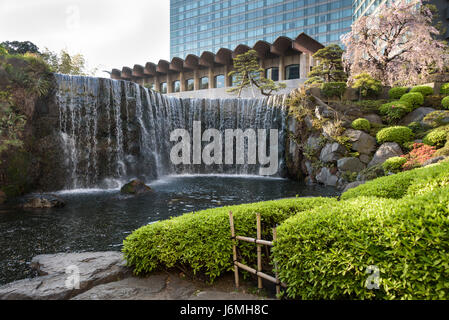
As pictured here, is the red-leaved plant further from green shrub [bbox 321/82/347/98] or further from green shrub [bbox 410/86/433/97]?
green shrub [bbox 321/82/347/98]

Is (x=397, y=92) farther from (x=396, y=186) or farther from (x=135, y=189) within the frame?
(x=135, y=189)

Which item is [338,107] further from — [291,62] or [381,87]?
[291,62]

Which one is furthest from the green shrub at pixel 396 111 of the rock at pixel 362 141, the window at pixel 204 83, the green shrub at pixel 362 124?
the window at pixel 204 83

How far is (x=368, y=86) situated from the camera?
1975cm

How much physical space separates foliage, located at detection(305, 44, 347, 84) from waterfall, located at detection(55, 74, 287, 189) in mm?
8169

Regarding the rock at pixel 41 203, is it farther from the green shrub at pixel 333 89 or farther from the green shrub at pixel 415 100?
the green shrub at pixel 415 100

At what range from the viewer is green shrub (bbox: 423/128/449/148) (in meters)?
12.6

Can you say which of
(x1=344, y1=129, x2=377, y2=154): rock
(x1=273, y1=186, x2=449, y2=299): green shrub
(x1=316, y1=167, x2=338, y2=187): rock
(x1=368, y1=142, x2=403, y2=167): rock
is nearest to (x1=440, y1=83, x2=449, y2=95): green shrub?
(x1=344, y1=129, x2=377, y2=154): rock

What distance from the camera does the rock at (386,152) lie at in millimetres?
14008

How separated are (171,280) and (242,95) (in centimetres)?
3324

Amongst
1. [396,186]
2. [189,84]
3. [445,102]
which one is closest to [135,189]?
[396,186]

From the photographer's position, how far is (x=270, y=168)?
68.8 ft

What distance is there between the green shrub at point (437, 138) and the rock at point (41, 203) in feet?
59.0

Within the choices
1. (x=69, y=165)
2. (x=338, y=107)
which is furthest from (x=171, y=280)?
(x=338, y=107)
